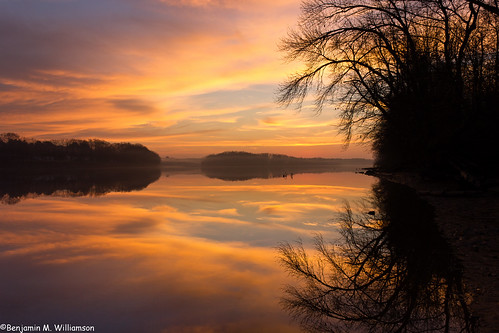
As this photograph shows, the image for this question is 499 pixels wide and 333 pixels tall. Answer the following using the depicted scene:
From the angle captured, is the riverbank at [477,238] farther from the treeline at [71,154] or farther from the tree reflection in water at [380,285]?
the treeline at [71,154]

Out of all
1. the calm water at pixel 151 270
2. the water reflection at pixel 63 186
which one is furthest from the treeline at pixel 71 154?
the calm water at pixel 151 270

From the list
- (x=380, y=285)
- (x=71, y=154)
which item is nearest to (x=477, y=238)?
(x=380, y=285)

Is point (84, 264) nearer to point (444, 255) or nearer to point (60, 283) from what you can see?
point (60, 283)

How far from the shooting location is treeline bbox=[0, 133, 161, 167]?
11569 centimetres

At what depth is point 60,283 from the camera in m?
6.76

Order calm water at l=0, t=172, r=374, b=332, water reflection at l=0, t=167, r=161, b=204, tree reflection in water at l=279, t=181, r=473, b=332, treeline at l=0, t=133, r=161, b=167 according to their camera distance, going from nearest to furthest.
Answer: tree reflection in water at l=279, t=181, r=473, b=332 < calm water at l=0, t=172, r=374, b=332 < water reflection at l=0, t=167, r=161, b=204 < treeline at l=0, t=133, r=161, b=167

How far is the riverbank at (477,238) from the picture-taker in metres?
4.81

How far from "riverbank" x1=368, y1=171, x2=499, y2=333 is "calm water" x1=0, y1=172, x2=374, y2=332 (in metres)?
2.72

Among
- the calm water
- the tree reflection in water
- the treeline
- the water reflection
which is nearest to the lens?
the tree reflection in water

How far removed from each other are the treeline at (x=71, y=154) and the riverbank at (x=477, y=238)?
12998 cm

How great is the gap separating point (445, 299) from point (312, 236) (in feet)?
16.8

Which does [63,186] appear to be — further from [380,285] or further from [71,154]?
[71,154]

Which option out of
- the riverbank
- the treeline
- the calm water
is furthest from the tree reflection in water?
the treeline

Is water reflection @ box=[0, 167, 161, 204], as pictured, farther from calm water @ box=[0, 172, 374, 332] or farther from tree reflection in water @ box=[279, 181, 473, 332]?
tree reflection in water @ box=[279, 181, 473, 332]
